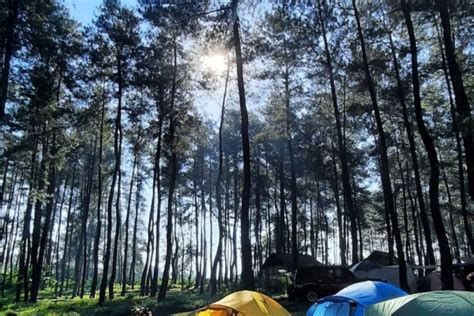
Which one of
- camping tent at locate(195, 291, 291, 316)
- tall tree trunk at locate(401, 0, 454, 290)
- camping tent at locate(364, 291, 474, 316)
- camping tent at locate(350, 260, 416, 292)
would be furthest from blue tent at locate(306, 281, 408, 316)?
camping tent at locate(350, 260, 416, 292)

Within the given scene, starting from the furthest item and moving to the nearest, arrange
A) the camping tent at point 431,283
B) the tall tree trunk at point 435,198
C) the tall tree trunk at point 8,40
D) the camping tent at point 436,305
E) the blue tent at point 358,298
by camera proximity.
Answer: the camping tent at point 431,283, the tall tree trunk at point 8,40, the tall tree trunk at point 435,198, the blue tent at point 358,298, the camping tent at point 436,305

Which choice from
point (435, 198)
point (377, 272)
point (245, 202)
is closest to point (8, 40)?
point (245, 202)

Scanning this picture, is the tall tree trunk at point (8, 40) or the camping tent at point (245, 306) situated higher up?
the tall tree trunk at point (8, 40)

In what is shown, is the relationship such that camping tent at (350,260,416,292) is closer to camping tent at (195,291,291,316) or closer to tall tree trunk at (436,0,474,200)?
tall tree trunk at (436,0,474,200)

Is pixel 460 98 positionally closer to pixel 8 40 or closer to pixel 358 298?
pixel 358 298

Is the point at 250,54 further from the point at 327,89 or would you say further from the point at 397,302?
the point at 397,302

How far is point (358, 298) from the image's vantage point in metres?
7.98

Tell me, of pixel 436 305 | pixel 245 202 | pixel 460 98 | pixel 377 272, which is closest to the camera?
pixel 436 305

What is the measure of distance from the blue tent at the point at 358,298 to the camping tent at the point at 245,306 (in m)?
1.10

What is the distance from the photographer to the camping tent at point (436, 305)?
19.2 ft

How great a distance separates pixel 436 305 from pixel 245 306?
3.50 m

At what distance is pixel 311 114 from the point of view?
24.1m

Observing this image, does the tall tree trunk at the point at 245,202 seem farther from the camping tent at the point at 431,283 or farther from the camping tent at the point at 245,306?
the camping tent at the point at 431,283

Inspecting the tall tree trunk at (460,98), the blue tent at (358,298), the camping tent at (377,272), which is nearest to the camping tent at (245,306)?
the blue tent at (358,298)
